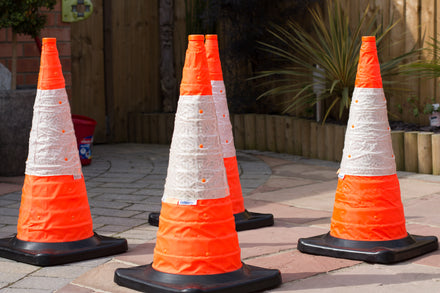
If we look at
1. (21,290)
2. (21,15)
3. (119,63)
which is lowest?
(21,290)

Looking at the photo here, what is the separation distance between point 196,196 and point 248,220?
57.6 inches

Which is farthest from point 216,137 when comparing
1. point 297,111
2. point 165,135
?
point 165,135

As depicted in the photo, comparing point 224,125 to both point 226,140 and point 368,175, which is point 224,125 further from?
point 368,175

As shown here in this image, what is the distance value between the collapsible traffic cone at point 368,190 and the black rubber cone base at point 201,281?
71 cm

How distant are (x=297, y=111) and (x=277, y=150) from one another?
659mm

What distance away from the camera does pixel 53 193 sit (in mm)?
4145

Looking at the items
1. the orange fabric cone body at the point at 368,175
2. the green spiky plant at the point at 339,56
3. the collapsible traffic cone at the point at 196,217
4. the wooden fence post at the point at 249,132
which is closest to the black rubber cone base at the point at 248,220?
the orange fabric cone body at the point at 368,175

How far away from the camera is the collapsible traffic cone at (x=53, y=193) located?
13.4 feet

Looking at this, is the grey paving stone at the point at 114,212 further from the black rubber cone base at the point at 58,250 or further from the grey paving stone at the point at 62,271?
the grey paving stone at the point at 62,271

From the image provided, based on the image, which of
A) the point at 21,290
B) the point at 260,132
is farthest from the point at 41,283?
the point at 260,132

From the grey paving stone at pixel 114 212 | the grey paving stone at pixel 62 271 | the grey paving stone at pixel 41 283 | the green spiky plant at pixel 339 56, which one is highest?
the green spiky plant at pixel 339 56

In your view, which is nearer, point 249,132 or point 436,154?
point 436,154

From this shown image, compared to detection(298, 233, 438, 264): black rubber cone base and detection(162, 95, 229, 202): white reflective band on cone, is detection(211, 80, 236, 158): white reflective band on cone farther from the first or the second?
detection(162, 95, 229, 202): white reflective band on cone

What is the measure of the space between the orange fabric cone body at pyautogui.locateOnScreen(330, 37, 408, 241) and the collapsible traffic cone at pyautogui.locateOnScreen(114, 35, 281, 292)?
2.54 ft
